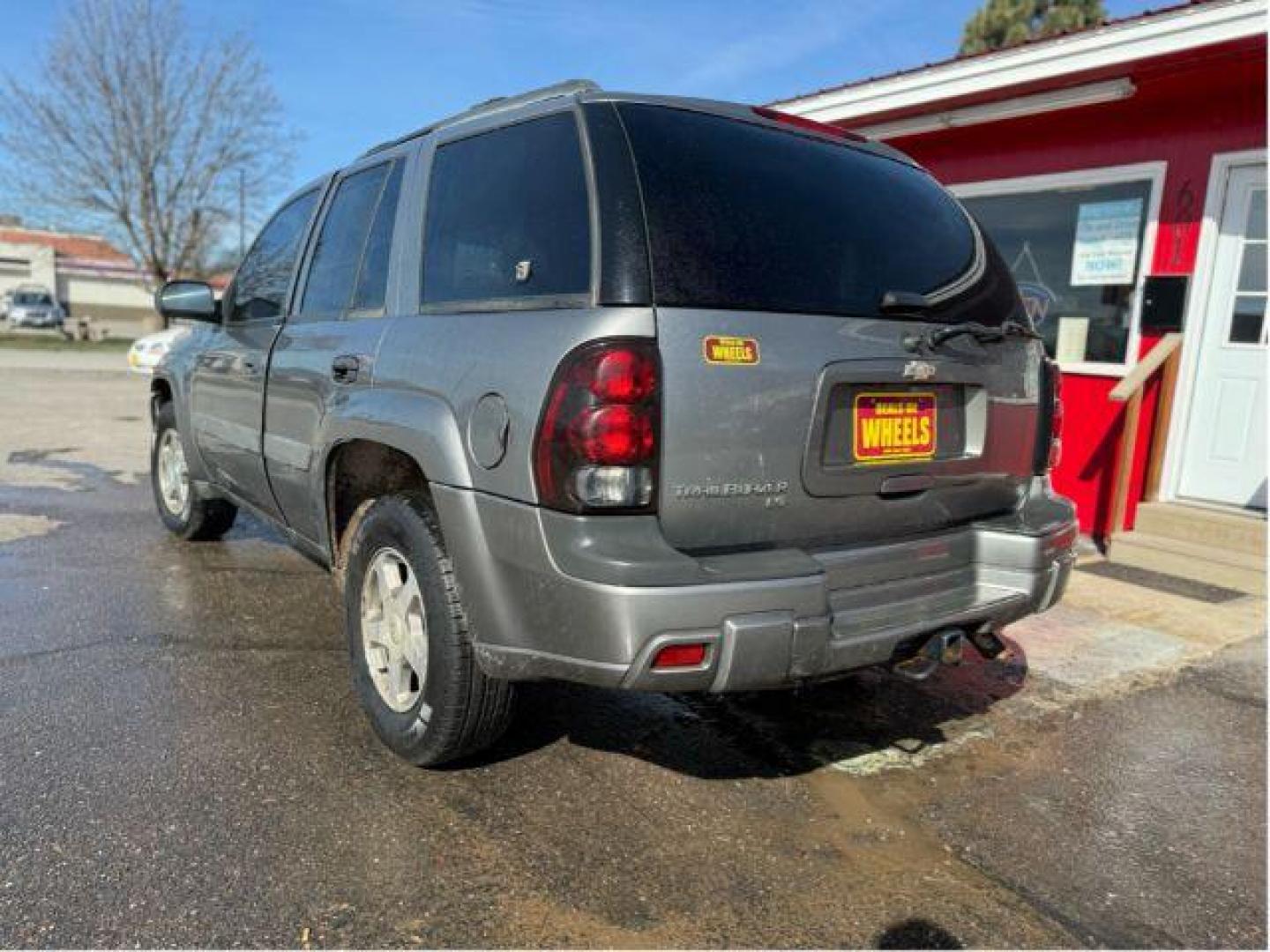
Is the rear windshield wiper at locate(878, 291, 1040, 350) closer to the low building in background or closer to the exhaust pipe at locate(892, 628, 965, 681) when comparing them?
the exhaust pipe at locate(892, 628, 965, 681)

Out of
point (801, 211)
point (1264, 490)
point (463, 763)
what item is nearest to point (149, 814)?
point (463, 763)

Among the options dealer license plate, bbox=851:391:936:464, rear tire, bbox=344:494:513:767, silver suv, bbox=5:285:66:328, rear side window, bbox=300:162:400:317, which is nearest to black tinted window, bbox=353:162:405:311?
rear side window, bbox=300:162:400:317

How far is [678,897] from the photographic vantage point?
2316 mm

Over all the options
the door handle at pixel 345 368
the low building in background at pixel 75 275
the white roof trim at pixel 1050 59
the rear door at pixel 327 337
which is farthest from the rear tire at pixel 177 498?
the low building in background at pixel 75 275

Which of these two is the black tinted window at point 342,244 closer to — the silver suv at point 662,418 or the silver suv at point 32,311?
the silver suv at point 662,418

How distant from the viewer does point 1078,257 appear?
704cm

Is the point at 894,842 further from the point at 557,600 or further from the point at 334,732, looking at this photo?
the point at 334,732

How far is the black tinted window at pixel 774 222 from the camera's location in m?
2.35

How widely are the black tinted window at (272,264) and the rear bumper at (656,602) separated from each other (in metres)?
2.01

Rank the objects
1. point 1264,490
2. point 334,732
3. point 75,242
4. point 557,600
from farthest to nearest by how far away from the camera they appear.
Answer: point 75,242
point 1264,490
point 334,732
point 557,600

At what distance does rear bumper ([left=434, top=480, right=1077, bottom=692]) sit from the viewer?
2.15 metres

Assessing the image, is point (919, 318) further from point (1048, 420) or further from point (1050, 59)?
point (1050, 59)

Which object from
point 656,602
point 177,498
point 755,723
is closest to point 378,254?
point 656,602

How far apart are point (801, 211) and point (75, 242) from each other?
2910 inches
